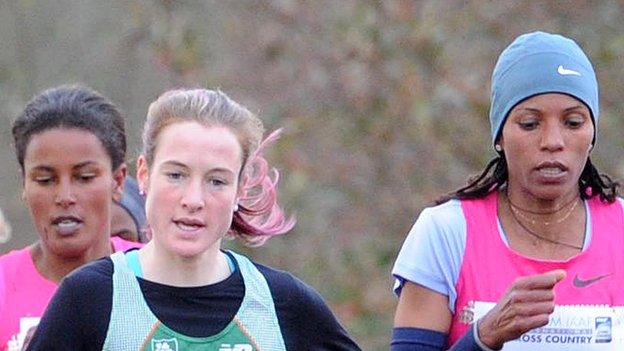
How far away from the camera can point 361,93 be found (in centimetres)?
995

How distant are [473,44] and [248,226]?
5.33 meters

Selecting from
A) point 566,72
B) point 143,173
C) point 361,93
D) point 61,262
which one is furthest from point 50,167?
point 361,93

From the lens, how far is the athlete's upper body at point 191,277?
158 inches

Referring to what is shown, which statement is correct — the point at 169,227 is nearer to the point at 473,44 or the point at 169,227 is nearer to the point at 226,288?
the point at 226,288

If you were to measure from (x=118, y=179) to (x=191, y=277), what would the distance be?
101cm

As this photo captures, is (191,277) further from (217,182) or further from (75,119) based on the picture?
(75,119)

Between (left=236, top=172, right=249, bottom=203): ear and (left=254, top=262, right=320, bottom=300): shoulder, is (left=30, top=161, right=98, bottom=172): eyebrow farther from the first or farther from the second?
(left=254, top=262, right=320, bottom=300): shoulder

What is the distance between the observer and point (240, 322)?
4.12m

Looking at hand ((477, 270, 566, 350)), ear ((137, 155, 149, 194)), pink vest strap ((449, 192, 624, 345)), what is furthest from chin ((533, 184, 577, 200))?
ear ((137, 155, 149, 194))

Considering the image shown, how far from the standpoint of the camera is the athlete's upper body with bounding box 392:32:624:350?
4398 mm

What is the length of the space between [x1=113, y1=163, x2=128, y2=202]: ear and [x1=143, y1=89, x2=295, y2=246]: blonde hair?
645 mm

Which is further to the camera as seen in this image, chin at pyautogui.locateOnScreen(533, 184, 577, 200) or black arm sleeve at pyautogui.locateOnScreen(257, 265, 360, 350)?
chin at pyautogui.locateOnScreen(533, 184, 577, 200)

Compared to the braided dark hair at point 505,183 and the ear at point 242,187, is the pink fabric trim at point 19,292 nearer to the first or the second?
the ear at point 242,187

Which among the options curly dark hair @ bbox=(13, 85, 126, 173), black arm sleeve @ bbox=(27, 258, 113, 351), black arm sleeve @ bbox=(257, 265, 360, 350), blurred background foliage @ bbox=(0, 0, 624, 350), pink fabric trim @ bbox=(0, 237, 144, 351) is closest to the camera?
black arm sleeve @ bbox=(27, 258, 113, 351)
